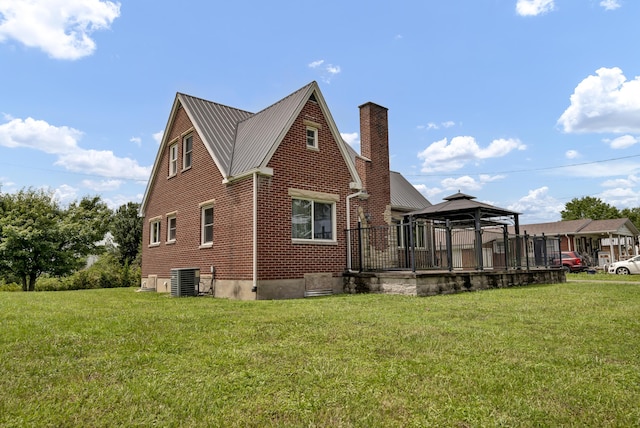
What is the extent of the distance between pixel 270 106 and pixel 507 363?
12.9 metres

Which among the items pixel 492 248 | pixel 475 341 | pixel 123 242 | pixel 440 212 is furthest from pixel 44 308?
pixel 123 242

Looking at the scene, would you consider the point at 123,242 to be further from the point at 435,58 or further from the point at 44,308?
the point at 435,58

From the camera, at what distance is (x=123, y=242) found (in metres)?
33.0

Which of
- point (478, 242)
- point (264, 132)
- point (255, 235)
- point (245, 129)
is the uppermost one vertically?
A: point (245, 129)

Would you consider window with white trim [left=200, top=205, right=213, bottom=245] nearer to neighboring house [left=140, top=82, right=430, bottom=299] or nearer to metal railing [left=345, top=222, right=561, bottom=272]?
neighboring house [left=140, top=82, right=430, bottom=299]

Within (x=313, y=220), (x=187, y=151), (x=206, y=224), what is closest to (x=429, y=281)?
(x=313, y=220)

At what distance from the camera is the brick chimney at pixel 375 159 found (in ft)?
52.6

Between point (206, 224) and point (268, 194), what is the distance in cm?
355

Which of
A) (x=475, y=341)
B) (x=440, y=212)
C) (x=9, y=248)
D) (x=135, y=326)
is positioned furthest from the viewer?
(x=9, y=248)

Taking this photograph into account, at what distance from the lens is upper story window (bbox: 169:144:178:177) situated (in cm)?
1711

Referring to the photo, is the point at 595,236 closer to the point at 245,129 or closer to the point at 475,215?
the point at 475,215

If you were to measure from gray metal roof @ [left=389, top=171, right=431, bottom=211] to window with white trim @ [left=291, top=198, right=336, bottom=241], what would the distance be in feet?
21.8

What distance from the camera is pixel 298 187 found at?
12.9m

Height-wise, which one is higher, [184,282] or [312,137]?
[312,137]
